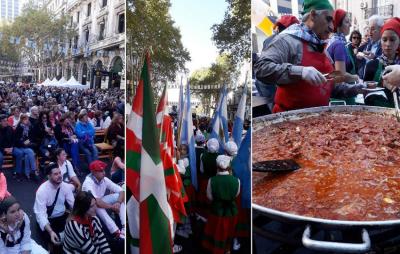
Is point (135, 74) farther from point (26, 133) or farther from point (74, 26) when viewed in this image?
point (26, 133)

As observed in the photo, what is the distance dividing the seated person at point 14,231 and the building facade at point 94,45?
0.83 m

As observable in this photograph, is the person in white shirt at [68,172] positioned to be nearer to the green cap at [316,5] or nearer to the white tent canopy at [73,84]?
the white tent canopy at [73,84]

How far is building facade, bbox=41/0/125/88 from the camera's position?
103 inches

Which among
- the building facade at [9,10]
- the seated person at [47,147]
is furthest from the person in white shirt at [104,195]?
the building facade at [9,10]

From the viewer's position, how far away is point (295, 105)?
270cm

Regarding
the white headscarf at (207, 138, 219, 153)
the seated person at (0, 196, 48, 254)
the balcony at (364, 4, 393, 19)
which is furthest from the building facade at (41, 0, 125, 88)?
the balcony at (364, 4, 393, 19)

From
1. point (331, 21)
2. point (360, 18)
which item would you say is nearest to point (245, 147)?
point (331, 21)

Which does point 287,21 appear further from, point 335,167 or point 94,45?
point 94,45

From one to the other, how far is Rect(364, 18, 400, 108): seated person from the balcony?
45 mm

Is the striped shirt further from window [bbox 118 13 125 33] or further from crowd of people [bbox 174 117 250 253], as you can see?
window [bbox 118 13 125 33]

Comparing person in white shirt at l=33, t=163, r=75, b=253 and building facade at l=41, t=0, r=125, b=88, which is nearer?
person in white shirt at l=33, t=163, r=75, b=253

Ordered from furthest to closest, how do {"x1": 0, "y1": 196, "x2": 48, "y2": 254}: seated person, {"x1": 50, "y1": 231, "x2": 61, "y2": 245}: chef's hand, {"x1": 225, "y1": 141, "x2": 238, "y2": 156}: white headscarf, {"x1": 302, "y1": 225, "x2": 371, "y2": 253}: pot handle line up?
{"x1": 225, "y1": 141, "x2": 238, "y2": 156}: white headscarf < {"x1": 50, "y1": 231, "x2": 61, "y2": 245}: chef's hand < {"x1": 0, "y1": 196, "x2": 48, "y2": 254}: seated person < {"x1": 302, "y1": 225, "x2": 371, "y2": 253}: pot handle

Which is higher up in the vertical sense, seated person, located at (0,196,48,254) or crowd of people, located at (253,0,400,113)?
crowd of people, located at (253,0,400,113)

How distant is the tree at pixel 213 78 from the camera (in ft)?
9.26
